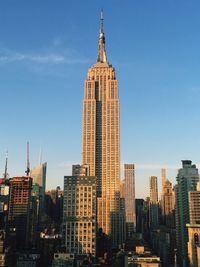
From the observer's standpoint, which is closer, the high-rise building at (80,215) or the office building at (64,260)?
the office building at (64,260)

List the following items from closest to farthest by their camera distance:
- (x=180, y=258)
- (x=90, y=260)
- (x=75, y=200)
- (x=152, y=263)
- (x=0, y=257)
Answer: (x=152, y=263) → (x=90, y=260) → (x=75, y=200) → (x=0, y=257) → (x=180, y=258)

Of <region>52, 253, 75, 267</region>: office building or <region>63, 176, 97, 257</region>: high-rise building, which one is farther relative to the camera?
<region>63, 176, 97, 257</region>: high-rise building

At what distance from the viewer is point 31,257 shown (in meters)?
180

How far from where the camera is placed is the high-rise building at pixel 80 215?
163 m

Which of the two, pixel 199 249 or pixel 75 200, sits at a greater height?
pixel 75 200

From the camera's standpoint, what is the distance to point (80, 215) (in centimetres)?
16750

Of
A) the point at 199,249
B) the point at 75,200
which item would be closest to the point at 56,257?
the point at 75,200

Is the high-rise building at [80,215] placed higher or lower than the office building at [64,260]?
higher

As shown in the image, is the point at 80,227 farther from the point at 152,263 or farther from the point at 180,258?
the point at 180,258

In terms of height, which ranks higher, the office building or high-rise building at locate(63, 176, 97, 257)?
high-rise building at locate(63, 176, 97, 257)

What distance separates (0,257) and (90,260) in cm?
5530

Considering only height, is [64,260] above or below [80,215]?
below

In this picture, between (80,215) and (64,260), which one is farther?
(80,215)

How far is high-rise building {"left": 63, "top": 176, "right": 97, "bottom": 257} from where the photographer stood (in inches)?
6407
